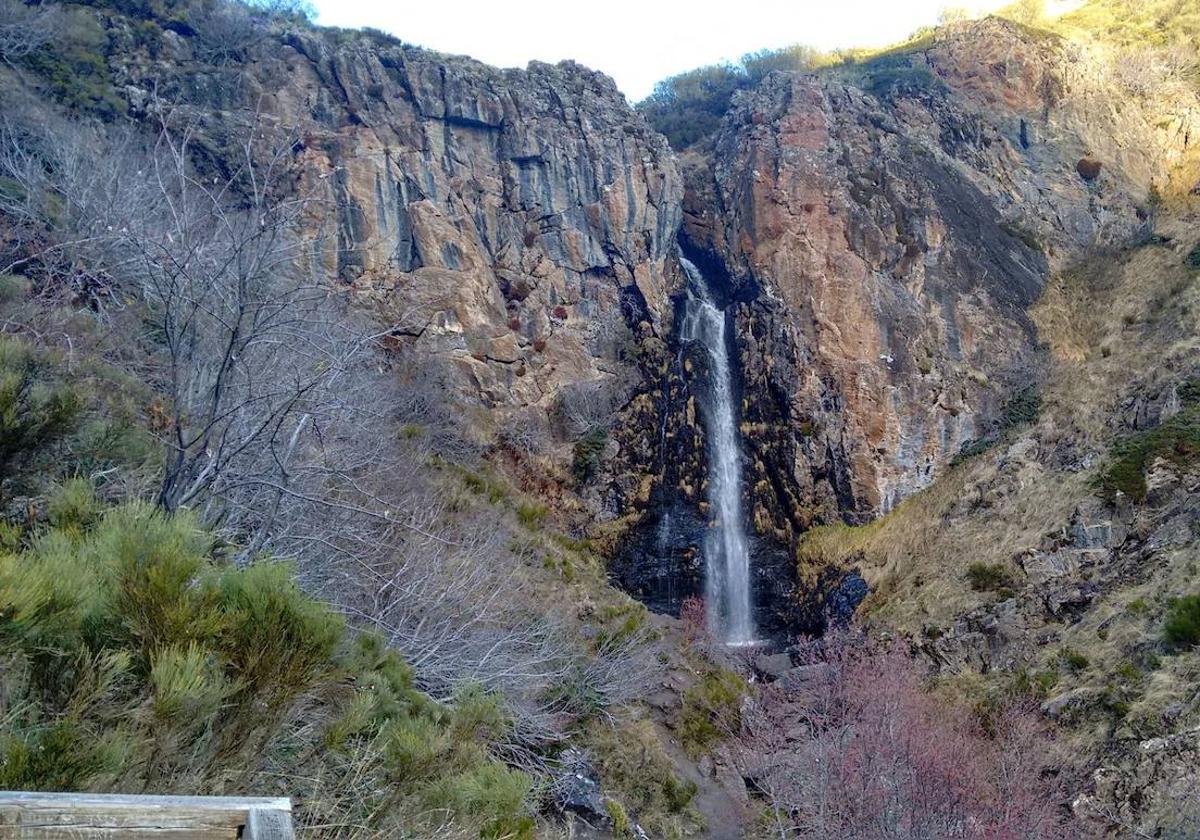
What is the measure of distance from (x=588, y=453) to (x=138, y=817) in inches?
813

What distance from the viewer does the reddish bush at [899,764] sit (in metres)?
9.09

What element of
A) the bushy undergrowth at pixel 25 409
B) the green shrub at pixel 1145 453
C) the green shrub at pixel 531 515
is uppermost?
the green shrub at pixel 1145 453

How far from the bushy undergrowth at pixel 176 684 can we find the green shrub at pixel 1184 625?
11855mm

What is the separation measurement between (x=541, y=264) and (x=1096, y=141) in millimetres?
22574

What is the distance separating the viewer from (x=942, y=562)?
17.9 m

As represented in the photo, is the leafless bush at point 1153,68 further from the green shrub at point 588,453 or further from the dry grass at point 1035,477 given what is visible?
the green shrub at point 588,453

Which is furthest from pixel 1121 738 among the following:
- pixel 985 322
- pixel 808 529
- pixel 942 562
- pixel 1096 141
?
pixel 1096 141

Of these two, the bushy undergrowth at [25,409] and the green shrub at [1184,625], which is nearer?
the bushy undergrowth at [25,409]

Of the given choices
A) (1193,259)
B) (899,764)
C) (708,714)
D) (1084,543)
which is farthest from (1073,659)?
(1193,259)

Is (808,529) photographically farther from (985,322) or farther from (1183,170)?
(1183,170)

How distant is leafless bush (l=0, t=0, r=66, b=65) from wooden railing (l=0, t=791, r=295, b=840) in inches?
876

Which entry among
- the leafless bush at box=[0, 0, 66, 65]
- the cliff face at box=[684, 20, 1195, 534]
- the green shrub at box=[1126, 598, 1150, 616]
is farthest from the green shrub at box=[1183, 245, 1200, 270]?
the leafless bush at box=[0, 0, 66, 65]

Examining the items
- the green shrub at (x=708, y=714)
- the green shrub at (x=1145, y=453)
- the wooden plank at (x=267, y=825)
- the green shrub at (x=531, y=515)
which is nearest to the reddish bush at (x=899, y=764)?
the green shrub at (x=708, y=714)

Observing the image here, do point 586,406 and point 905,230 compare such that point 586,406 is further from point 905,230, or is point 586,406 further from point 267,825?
point 267,825
